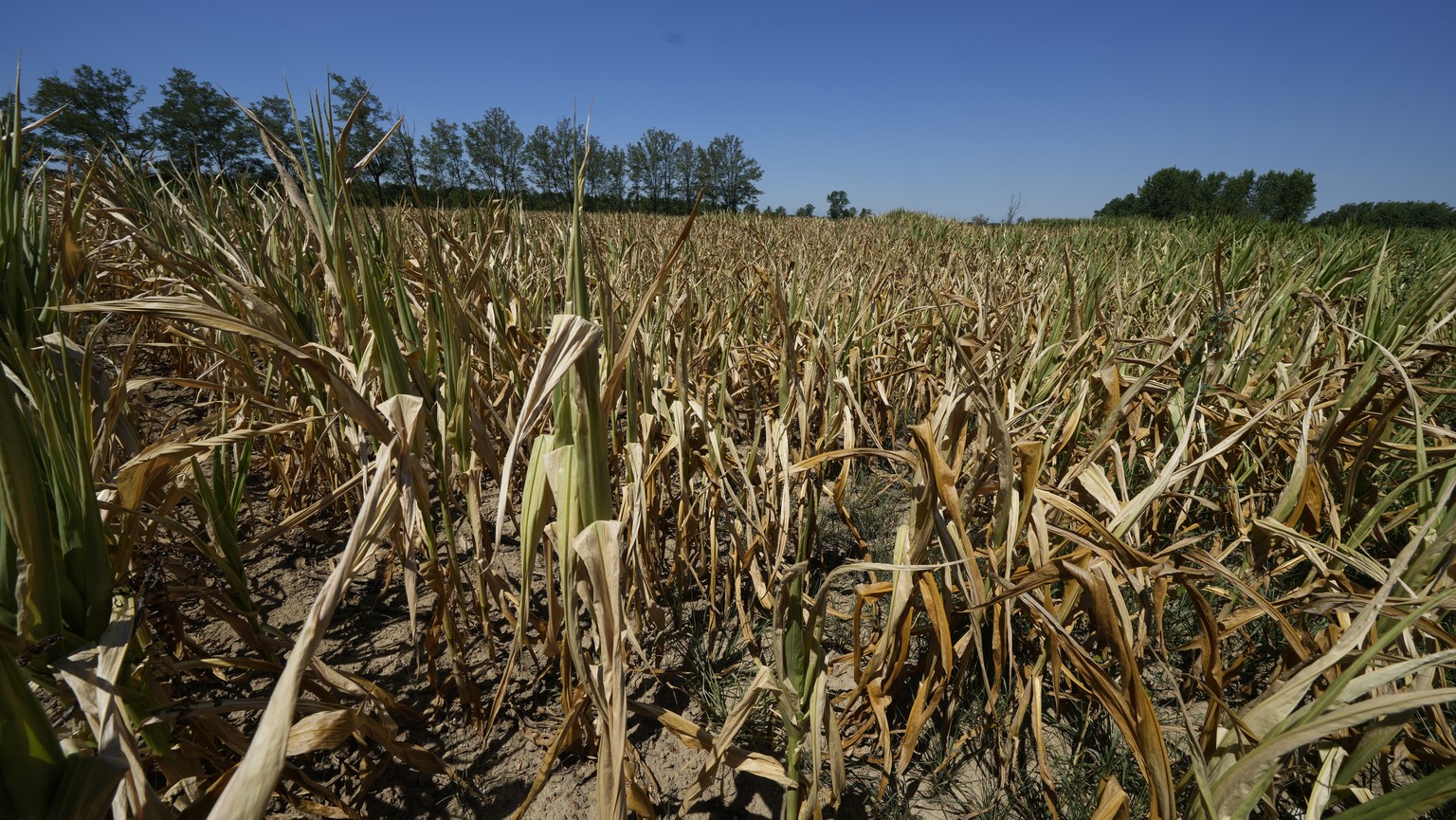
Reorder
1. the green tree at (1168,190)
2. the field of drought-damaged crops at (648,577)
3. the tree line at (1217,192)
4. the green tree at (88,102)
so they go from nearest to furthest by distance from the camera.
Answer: the field of drought-damaged crops at (648,577) < the green tree at (88,102) < the tree line at (1217,192) < the green tree at (1168,190)

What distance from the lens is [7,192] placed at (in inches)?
44.2

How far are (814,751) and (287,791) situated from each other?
2.83ft

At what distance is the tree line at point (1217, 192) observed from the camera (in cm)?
4247

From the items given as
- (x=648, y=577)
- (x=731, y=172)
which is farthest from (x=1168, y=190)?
(x=648, y=577)

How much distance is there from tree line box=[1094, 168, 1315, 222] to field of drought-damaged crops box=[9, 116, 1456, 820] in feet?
151

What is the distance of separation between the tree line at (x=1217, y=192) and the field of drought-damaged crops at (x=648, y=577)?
46.0 meters

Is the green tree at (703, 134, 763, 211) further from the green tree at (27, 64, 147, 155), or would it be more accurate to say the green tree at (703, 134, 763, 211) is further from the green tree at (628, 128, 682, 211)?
the green tree at (27, 64, 147, 155)

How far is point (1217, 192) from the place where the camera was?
45781 mm

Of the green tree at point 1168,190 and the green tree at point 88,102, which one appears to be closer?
the green tree at point 88,102

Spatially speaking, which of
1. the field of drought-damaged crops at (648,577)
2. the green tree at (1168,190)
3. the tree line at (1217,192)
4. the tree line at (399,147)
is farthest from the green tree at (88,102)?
the green tree at (1168,190)

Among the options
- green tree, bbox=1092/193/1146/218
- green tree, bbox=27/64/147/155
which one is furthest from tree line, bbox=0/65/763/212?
green tree, bbox=1092/193/1146/218

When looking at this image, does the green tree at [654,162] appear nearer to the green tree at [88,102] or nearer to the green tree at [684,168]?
the green tree at [684,168]

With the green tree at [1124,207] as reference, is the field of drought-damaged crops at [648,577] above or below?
below

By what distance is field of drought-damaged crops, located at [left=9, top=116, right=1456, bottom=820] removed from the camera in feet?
2.15
